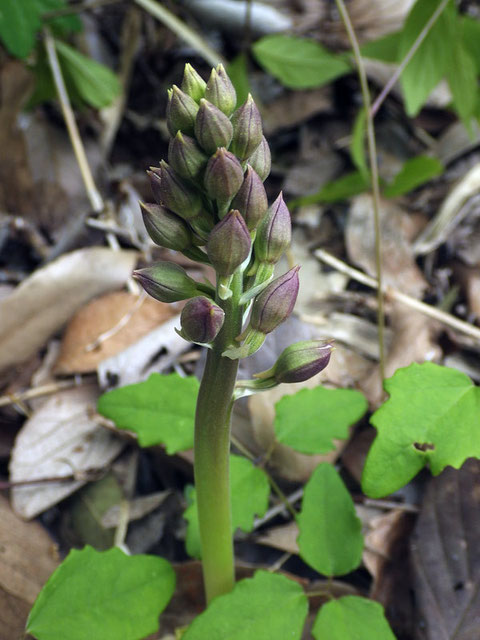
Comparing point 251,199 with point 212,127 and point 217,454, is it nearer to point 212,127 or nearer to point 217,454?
point 212,127

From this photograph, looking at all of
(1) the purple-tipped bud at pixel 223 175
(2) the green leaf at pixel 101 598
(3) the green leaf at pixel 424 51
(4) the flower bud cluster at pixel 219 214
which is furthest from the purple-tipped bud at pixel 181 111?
(3) the green leaf at pixel 424 51

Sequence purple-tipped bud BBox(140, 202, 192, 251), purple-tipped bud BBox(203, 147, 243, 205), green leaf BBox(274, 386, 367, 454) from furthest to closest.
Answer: green leaf BBox(274, 386, 367, 454)
purple-tipped bud BBox(140, 202, 192, 251)
purple-tipped bud BBox(203, 147, 243, 205)

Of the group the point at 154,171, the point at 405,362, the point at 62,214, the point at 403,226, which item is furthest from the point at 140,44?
the point at 154,171

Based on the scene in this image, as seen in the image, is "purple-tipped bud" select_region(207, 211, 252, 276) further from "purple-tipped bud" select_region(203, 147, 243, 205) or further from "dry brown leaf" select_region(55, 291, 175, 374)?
"dry brown leaf" select_region(55, 291, 175, 374)

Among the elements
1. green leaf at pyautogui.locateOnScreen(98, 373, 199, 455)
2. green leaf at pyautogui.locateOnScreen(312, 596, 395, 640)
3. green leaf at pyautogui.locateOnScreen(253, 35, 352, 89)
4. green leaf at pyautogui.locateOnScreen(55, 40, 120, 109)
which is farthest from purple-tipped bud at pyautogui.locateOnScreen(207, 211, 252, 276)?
green leaf at pyautogui.locateOnScreen(55, 40, 120, 109)

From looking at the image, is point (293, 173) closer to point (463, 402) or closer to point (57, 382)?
point (57, 382)

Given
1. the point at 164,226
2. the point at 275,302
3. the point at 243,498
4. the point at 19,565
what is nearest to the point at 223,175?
the point at 164,226

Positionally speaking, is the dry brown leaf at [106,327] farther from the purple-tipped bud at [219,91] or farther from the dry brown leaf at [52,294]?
the purple-tipped bud at [219,91]
